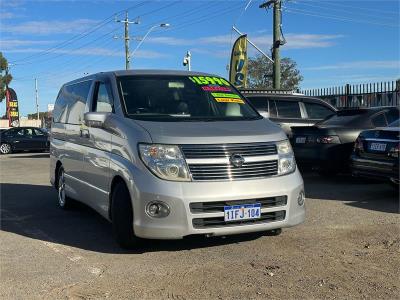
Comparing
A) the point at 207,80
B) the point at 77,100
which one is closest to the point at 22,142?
the point at 77,100

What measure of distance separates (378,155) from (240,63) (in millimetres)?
18321

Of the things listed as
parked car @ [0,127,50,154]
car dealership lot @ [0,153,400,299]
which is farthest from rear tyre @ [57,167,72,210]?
parked car @ [0,127,50,154]

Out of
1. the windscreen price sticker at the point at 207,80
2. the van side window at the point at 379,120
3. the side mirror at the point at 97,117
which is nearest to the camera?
the side mirror at the point at 97,117

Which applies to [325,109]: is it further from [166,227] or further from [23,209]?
[166,227]

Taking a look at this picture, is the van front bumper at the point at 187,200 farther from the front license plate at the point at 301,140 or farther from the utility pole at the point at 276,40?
the utility pole at the point at 276,40

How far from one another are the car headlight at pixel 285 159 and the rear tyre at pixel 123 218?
163 centimetres

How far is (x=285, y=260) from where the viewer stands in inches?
204

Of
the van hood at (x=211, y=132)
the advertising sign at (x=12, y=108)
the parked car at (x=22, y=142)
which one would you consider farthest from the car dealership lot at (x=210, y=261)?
the advertising sign at (x=12, y=108)

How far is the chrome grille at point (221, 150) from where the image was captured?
17.1 ft

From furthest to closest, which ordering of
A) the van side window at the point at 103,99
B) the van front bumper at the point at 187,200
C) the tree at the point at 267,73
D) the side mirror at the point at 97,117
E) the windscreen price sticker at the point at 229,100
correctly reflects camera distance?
the tree at the point at 267,73, the windscreen price sticker at the point at 229,100, the van side window at the point at 103,99, the side mirror at the point at 97,117, the van front bumper at the point at 187,200

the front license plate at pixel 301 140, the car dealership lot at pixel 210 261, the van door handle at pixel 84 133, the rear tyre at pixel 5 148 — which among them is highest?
the van door handle at pixel 84 133

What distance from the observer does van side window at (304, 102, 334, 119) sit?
12.5 meters

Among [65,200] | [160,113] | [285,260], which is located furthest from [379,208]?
[65,200]

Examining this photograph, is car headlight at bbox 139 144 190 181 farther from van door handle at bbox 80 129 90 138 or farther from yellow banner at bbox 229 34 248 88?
yellow banner at bbox 229 34 248 88
